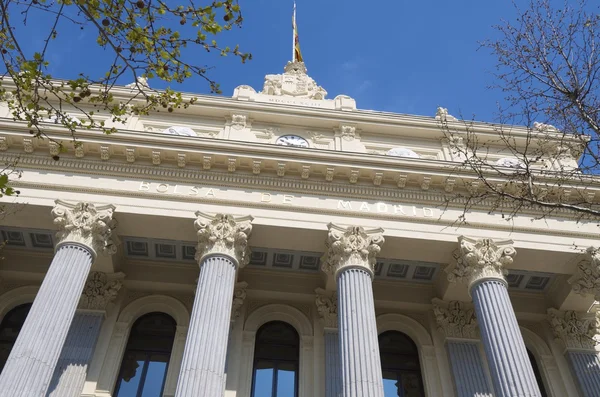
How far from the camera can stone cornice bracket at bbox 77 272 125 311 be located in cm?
1794

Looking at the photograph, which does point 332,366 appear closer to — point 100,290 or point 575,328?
point 100,290

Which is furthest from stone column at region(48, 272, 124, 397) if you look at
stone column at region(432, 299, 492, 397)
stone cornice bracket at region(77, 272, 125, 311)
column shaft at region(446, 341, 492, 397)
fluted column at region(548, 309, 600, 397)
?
fluted column at region(548, 309, 600, 397)

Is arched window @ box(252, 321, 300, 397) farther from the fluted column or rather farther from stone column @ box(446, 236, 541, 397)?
the fluted column

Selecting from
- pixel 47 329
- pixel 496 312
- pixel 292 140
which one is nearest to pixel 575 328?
pixel 496 312

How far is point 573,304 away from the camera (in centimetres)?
1897

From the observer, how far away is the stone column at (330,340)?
53.2 feet

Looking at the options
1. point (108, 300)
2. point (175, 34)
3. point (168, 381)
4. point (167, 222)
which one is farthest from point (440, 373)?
point (175, 34)

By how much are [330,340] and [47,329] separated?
8345 millimetres

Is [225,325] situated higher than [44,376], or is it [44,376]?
[225,325]

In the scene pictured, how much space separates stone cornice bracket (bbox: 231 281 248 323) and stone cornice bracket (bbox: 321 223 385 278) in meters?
3.34

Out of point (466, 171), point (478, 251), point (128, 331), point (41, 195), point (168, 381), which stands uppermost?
point (466, 171)

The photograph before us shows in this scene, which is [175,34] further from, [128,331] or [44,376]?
[128,331]

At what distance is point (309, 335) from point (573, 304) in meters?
8.98

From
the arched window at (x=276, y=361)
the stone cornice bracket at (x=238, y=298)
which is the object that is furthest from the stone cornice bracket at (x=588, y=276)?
the stone cornice bracket at (x=238, y=298)
